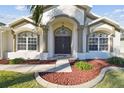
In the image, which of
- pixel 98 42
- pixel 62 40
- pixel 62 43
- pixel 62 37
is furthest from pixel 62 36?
pixel 98 42

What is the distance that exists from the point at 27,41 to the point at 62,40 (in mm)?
3491

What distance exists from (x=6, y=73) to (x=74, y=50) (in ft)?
31.5

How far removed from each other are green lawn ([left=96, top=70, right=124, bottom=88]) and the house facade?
741 cm

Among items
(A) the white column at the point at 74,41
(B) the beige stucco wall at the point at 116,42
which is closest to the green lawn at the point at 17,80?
(A) the white column at the point at 74,41

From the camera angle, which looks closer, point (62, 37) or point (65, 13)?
point (65, 13)

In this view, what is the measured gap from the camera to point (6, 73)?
15602mm

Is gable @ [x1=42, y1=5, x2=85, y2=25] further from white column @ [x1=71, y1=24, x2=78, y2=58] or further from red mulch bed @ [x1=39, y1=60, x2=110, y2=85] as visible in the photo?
red mulch bed @ [x1=39, y1=60, x2=110, y2=85]

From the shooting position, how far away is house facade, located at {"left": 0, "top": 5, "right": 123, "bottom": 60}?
23.0 m

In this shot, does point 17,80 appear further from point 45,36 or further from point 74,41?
point 74,41

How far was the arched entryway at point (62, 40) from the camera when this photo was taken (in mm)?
24766

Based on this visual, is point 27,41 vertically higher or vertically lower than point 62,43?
higher

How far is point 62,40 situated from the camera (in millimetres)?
24875
